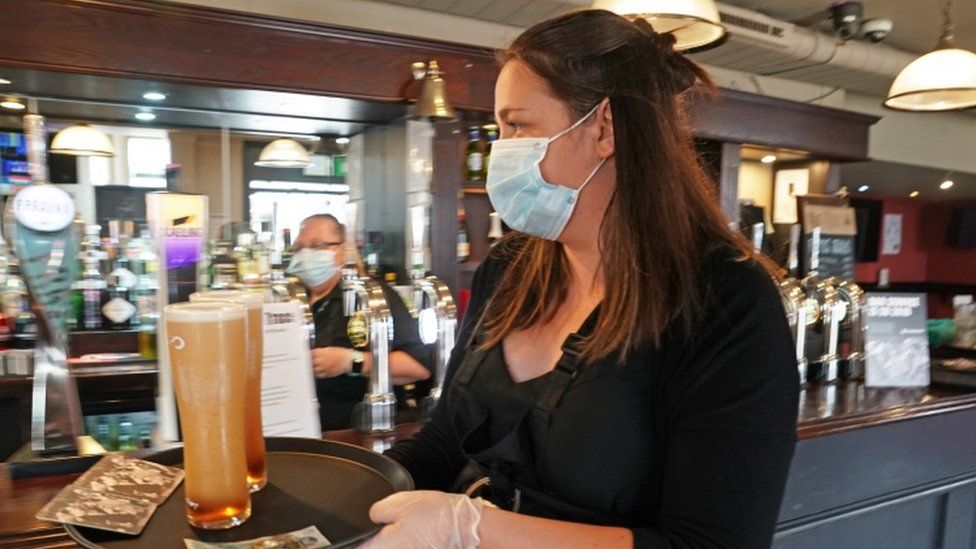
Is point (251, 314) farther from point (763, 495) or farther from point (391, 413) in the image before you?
point (391, 413)

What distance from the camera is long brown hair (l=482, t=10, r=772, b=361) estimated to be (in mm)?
992

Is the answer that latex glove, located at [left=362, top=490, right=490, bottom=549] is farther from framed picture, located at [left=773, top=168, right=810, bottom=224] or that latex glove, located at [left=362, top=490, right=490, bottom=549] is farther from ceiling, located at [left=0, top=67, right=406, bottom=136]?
framed picture, located at [left=773, top=168, right=810, bottom=224]

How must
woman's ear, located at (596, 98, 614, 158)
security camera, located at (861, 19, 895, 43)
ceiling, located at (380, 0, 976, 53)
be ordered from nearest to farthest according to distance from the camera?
1. woman's ear, located at (596, 98, 614, 158)
2. ceiling, located at (380, 0, 976, 53)
3. security camera, located at (861, 19, 895, 43)

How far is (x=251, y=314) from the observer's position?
2.94 ft

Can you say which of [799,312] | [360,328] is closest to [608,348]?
[360,328]

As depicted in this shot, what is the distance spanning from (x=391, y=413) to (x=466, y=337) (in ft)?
1.46

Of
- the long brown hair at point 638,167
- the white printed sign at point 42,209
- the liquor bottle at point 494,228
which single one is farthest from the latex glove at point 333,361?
the liquor bottle at point 494,228

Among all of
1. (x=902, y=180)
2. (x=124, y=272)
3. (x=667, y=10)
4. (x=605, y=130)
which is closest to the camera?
(x=605, y=130)

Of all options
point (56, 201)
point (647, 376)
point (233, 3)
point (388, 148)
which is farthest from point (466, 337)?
point (233, 3)

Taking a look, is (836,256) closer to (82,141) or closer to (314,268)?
(314,268)

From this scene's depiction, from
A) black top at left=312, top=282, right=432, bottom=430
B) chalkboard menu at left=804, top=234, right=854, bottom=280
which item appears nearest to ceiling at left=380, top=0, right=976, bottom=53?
chalkboard menu at left=804, top=234, right=854, bottom=280

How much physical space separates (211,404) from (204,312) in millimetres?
109

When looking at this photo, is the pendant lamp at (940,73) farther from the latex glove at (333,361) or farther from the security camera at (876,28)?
the latex glove at (333,361)

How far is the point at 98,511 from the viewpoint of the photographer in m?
0.77
